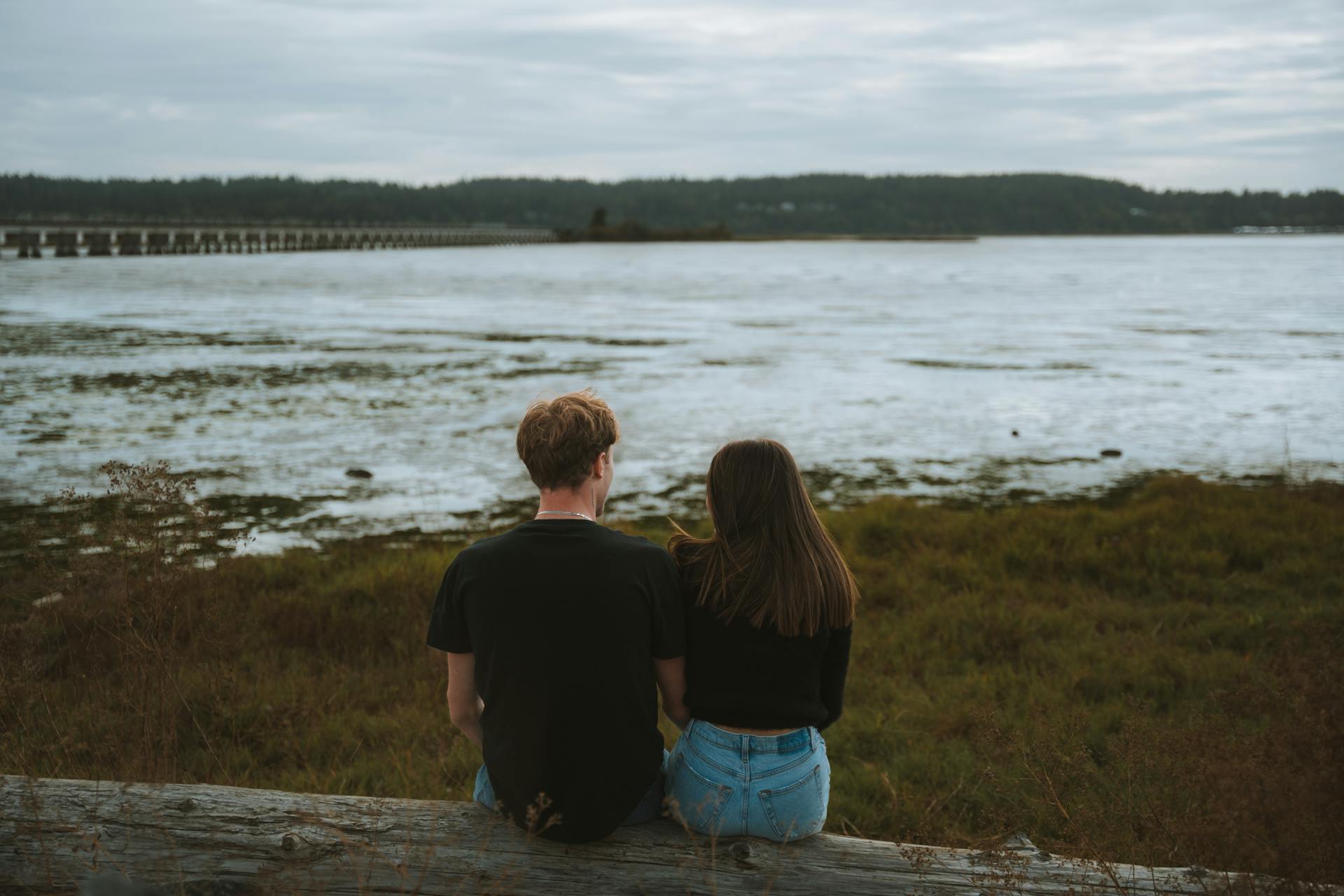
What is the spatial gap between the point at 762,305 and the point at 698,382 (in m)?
20.4

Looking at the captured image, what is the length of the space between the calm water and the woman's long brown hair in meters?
0.86

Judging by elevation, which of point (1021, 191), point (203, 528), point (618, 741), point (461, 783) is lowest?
point (461, 783)

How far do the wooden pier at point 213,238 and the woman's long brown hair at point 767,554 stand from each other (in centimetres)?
6810

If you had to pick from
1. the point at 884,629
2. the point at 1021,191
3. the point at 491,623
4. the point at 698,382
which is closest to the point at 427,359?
the point at 698,382

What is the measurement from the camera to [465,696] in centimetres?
323

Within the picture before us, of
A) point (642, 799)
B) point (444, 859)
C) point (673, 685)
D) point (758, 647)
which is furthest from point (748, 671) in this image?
point (444, 859)

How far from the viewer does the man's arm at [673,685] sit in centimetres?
325

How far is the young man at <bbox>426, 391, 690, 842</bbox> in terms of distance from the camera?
294 centimetres

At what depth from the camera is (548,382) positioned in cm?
1805

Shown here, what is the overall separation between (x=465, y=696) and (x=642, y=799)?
0.63m

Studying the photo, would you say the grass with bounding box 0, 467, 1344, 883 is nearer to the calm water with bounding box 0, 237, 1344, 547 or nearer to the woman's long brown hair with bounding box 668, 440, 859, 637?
the woman's long brown hair with bounding box 668, 440, 859, 637

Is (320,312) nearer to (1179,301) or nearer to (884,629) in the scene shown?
(884,629)

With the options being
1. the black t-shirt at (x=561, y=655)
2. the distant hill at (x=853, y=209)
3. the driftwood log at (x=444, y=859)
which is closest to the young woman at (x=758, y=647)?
the driftwood log at (x=444, y=859)

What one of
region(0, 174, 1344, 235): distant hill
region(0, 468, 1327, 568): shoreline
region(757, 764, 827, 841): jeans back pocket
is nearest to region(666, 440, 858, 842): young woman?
region(757, 764, 827, 841): jeans back pocket
